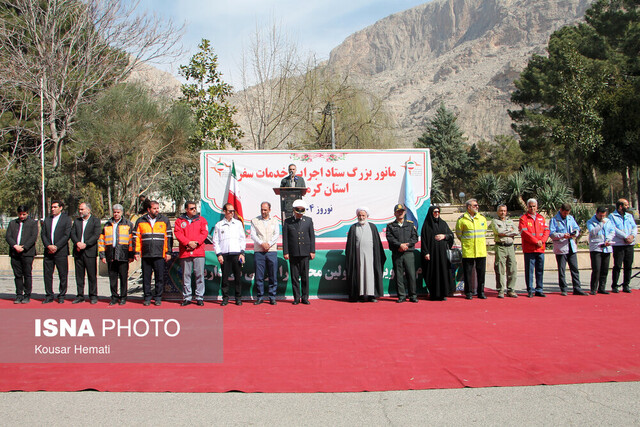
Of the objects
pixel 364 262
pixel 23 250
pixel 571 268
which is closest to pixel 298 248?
pixel 364 262

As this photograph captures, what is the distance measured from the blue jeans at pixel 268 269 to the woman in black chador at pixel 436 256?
266 cm

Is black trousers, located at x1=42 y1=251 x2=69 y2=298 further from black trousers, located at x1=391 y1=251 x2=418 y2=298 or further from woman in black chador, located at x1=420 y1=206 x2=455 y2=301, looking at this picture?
woman in black chador, located at x1=420 y1=206 x2=455 y2=301

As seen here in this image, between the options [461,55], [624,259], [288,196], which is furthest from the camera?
[461,55]

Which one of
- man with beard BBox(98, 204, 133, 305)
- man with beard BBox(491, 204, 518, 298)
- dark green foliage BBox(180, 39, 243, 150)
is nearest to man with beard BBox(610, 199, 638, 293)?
man with beard BBox(491, 204, 518, 298)

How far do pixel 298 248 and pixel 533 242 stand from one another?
4.19m

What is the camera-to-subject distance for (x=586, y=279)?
13242 mm

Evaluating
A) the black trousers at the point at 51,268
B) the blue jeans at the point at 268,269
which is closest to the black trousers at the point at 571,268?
the blue jeans at the point at 268,269

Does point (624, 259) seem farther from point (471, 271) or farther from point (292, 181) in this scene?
point (292, 181)

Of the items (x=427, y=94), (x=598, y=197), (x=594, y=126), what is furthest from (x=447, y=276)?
(x=427, y=94)

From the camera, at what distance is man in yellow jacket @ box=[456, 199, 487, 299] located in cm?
1026

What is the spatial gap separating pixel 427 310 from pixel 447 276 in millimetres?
1393

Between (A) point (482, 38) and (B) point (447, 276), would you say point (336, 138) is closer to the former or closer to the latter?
(B) point (447, 276)

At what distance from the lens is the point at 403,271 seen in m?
10.3

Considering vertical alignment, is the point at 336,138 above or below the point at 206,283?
above
